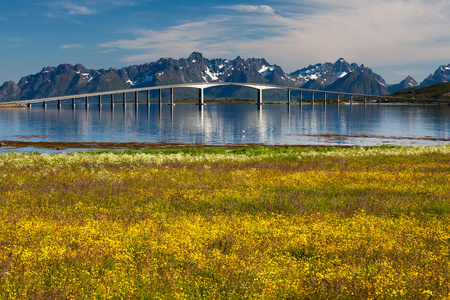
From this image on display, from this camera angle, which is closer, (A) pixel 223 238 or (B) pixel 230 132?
(A) pixel 223 238

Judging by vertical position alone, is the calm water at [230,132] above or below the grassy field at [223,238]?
above

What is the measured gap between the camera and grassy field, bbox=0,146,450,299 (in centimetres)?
688

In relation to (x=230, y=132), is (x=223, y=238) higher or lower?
lower

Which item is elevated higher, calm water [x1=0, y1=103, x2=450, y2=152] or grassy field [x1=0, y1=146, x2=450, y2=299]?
calm water [x1=0, y1=103, x2=450, y2=152]

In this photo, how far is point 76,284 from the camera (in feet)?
22.4

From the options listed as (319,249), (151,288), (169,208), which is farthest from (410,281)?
(169,208)

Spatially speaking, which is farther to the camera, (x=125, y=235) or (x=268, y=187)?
(x=268, y=187)

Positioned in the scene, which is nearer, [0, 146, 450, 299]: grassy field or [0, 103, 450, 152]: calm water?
[0, 146, 450, 299]: grassy field

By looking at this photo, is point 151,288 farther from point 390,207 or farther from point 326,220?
point 390,207

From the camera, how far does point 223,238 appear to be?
32.1 feet

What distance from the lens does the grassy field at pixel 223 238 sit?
6.88m

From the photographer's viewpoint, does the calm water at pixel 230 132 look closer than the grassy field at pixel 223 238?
No

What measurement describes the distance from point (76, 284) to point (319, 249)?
17.5 feet

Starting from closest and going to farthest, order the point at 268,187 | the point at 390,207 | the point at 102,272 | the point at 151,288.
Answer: the point at 151,288 → the point at 102,272 → the point at 390,207 → the point at 268,187
